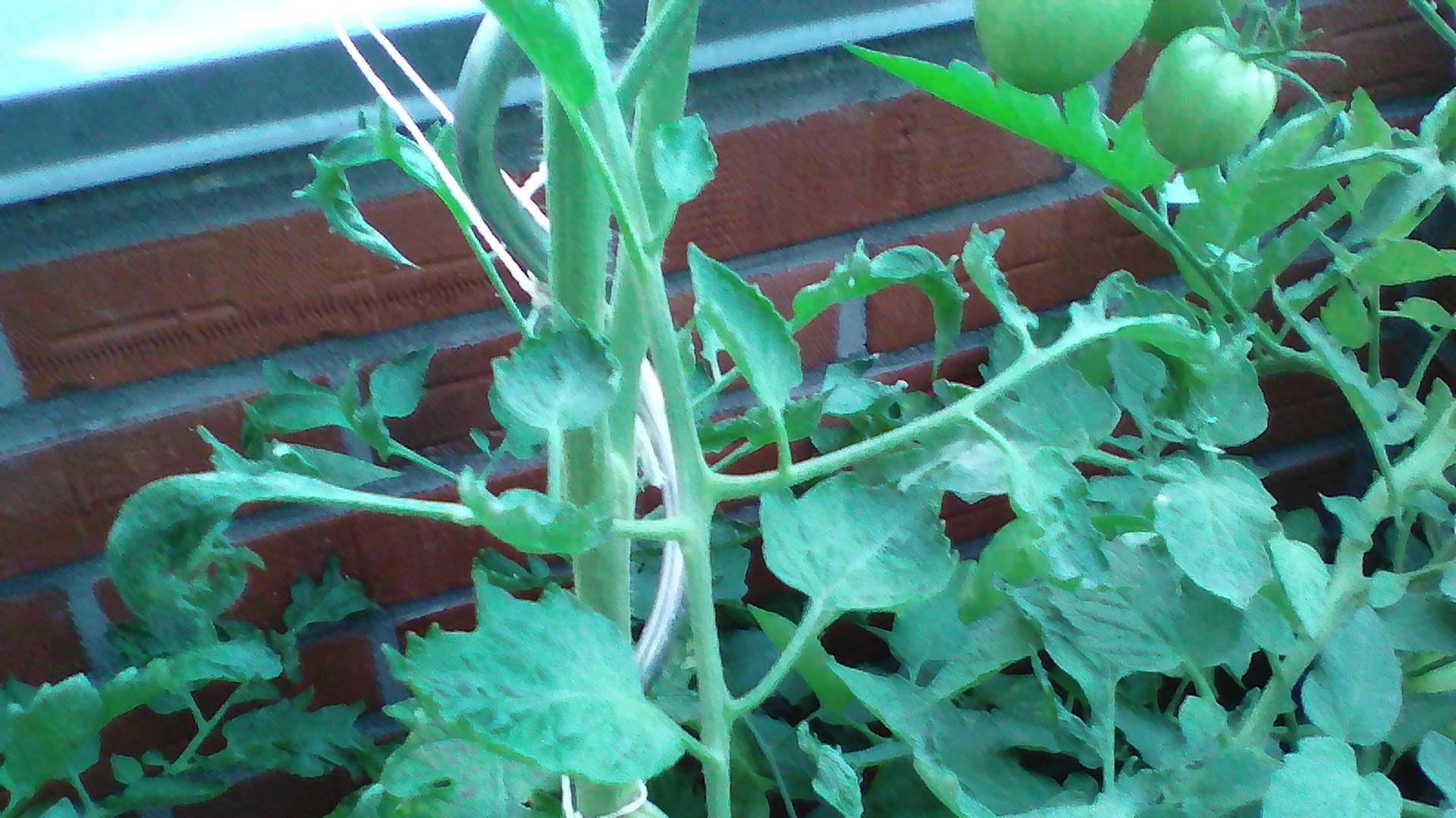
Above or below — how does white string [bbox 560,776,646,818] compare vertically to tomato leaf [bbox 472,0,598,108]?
below

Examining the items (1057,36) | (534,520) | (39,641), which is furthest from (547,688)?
(39,641)

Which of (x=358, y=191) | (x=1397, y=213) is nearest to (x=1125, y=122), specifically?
(x=1397, y=213)

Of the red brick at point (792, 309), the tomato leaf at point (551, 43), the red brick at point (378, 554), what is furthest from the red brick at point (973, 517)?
the tomato leaf at point (551, 43)

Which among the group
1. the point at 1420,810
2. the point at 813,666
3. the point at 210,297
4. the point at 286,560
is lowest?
the point at 1420,810

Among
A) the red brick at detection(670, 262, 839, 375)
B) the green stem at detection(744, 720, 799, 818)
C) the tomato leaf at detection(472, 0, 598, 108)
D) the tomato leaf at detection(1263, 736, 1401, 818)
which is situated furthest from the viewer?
the red brick at detection(670, 262, 839, 375)

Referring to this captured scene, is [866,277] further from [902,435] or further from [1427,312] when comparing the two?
[1427,312]

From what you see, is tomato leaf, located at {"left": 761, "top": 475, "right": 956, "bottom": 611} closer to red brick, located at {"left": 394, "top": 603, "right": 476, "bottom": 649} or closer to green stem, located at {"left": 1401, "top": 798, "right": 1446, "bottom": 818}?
green stem, located at {"left": 1401, "top": 798, "right": 1446, "bottom": 818}

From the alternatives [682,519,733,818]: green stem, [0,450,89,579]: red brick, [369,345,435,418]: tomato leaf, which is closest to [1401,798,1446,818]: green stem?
[682,519,733,818]: green stem
